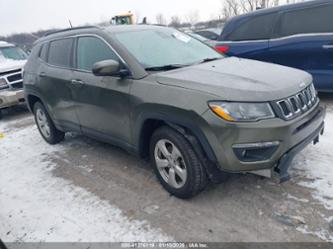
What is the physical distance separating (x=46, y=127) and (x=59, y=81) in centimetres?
121

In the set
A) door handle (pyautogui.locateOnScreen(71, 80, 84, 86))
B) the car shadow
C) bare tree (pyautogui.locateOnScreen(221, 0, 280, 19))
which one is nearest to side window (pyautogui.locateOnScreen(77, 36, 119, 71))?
door handle (pyautogui.locateOnScreen(71, 80, 84, 86))

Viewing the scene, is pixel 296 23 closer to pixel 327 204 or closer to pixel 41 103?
pixel 327 204

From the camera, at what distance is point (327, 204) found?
2672 millimetres

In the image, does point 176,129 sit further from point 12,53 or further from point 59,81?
point 12,53

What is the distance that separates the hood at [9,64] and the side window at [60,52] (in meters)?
3.87

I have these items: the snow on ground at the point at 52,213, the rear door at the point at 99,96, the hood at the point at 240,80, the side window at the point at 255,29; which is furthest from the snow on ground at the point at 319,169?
the side window at the point at 255,29

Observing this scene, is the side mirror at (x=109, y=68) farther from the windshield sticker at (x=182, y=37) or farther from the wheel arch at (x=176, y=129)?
the windshield sticker at (x=182, y=37)

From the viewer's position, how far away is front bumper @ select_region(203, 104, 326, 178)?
2.38 m

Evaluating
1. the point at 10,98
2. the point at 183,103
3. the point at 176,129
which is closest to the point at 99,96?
the point at 176,129

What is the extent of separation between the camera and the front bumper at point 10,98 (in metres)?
7.00

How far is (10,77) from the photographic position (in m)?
7.58

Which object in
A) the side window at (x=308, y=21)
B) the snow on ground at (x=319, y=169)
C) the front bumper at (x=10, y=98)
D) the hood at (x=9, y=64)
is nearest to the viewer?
the snow on ground at (x=319, y=169)

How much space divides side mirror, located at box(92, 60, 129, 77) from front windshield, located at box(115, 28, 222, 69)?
9.0 inches

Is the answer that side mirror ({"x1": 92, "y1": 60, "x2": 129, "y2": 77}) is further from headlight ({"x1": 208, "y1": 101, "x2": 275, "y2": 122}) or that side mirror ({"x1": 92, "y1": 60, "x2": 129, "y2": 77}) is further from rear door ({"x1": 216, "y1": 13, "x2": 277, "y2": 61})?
rear door ({"x1": 216, "y1": 13, "x2": 277, "y2": 61})
